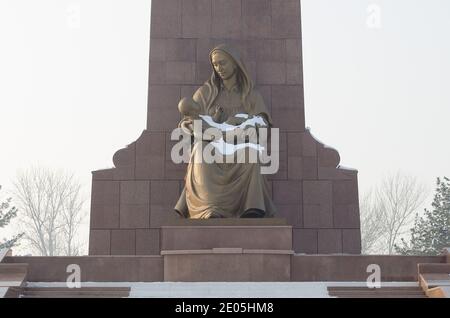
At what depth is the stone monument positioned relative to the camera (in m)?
12.2

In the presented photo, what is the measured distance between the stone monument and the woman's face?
4.04 feet

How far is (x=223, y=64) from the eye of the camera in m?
11.4

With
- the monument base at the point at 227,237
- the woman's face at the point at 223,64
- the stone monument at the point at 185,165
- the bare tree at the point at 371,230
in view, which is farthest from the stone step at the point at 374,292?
the bare tree at the point at 371,230

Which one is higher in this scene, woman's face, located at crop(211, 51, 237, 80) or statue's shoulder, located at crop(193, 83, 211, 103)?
woman's face, located at crop(211, 51, 237, 80)

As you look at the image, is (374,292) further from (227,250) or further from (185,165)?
(185,165)

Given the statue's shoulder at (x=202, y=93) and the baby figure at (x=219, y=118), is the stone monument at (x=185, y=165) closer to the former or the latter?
the statue's shoulder at (x=202, y=93)

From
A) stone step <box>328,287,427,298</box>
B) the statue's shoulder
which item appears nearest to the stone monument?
the statue's shoulder

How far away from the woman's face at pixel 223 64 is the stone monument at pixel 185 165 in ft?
4.04

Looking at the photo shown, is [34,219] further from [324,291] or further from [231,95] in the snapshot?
[324,291]

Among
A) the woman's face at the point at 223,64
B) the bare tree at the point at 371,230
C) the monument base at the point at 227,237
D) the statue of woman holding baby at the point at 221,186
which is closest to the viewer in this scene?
the monument base at the point at 227,237

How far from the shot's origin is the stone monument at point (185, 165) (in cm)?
1223

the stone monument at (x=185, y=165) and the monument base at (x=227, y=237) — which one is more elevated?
the stone monument at (x=185, y=165)

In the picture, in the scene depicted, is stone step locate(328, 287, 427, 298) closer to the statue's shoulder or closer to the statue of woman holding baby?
the statue of woman holding baby
